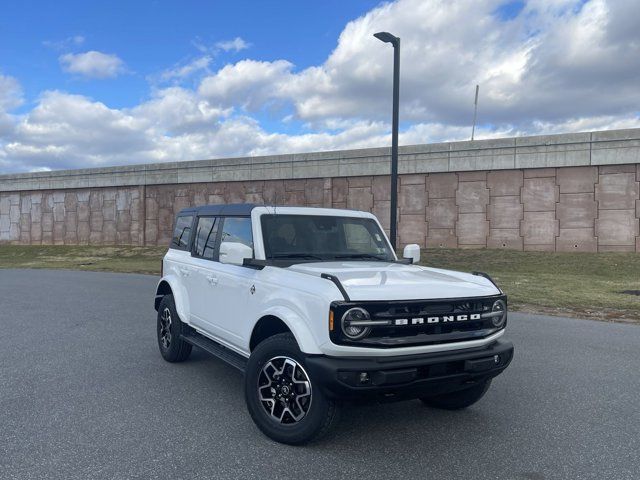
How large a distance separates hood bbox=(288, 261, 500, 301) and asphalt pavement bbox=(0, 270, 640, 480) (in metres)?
1.18

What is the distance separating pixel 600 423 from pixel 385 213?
20559mm

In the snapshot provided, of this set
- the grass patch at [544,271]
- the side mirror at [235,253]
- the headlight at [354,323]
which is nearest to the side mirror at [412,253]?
the side mirror at [235,253]

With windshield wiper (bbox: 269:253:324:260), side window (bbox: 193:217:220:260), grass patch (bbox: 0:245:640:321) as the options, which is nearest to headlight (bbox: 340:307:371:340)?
windshield wiper (bbox: 269:253:324:260)

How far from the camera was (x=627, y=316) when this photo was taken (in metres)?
10.4

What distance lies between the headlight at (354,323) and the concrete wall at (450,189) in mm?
19820

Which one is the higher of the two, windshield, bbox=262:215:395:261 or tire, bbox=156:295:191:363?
windshield, bbox=262:215:395:261

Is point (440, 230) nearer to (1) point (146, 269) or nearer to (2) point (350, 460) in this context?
(1) point (146, 269)

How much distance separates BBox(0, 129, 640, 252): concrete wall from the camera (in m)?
20.6

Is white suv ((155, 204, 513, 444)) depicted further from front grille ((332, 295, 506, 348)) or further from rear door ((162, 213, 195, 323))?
rear door ((162, 213, 195, 323))

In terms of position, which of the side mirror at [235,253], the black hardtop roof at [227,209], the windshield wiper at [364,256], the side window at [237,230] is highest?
the black hardtop roof at [227,209]

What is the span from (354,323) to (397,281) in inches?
25.3

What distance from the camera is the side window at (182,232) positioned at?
6.63 metres

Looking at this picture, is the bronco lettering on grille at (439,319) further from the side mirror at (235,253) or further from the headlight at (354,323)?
the side mirror at (235,253)

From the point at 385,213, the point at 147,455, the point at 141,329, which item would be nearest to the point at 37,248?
the point at 385,213
